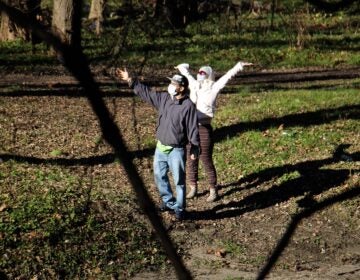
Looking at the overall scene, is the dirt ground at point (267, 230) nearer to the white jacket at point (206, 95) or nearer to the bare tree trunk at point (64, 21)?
the white jacket at point (206, 95)

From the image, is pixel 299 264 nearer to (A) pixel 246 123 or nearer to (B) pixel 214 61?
(A) pixel 246 123

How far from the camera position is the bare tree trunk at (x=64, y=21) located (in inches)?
49.9

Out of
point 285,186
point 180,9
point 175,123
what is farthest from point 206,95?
point 180,9

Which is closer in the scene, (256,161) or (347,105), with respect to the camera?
(256,161)

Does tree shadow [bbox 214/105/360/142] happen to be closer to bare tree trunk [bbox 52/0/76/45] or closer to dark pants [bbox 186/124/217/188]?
dark pants [bbox 186/124/217/188]

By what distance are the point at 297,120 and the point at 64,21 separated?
1153 centimetres

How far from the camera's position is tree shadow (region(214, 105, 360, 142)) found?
13883 mm

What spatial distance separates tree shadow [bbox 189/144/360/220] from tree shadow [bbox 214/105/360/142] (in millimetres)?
1904

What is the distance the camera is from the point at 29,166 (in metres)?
11.2

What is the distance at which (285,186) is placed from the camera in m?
11.2

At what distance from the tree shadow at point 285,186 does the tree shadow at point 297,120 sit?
190 cm

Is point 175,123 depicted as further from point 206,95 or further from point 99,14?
point 99,14

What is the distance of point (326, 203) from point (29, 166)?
9.27m

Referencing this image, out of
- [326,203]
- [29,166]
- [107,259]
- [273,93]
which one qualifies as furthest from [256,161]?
[326,203]
